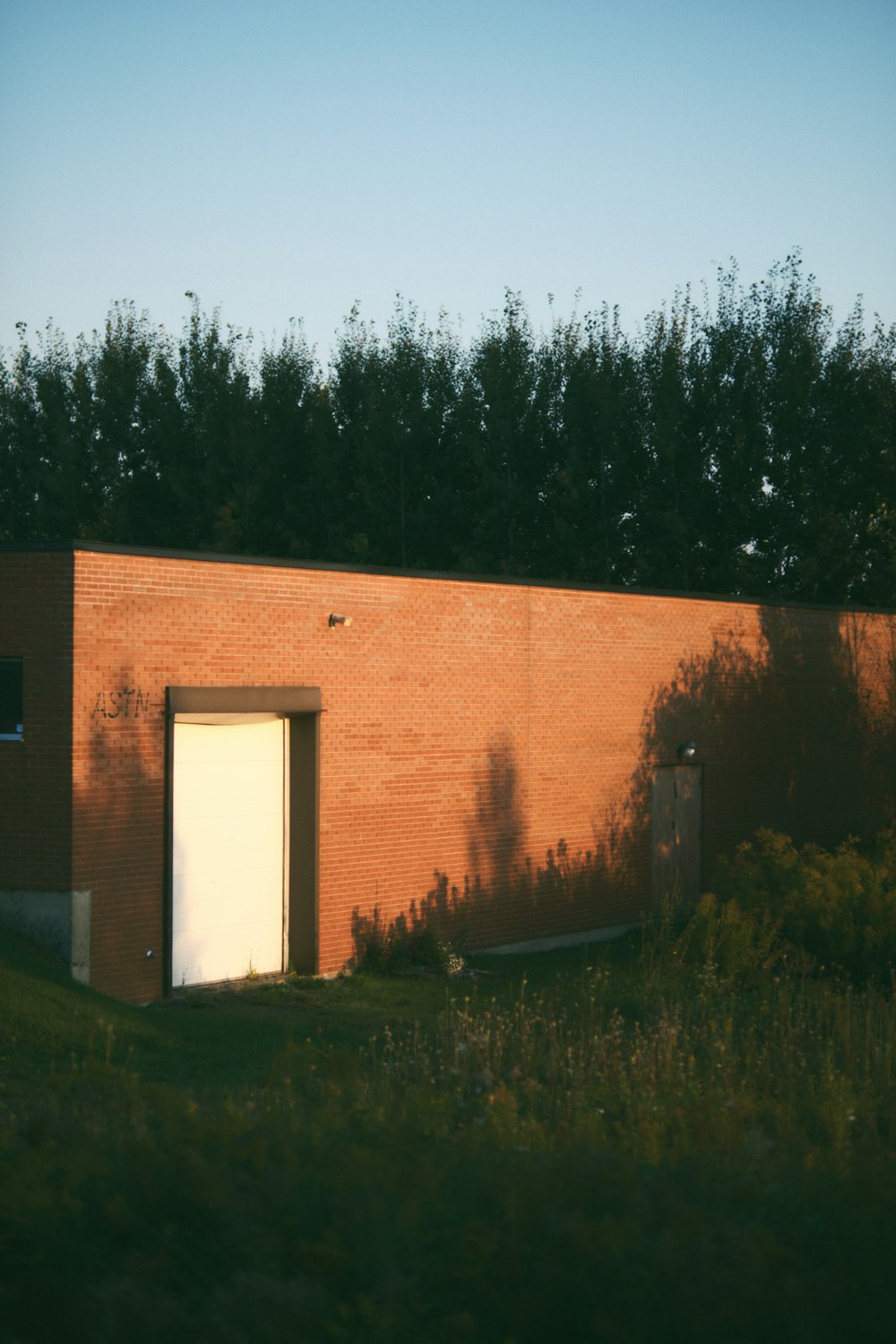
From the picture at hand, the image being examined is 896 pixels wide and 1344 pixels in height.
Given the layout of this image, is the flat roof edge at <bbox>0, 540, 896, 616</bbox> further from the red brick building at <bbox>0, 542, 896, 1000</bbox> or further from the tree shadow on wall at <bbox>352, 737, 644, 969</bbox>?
the tree shadow on wall at <bbox>352, 737, 644, 969</bbox>

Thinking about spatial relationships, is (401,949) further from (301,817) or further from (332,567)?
(332,567)

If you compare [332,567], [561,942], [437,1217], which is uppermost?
[332,567]

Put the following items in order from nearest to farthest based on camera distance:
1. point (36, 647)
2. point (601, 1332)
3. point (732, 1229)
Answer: point (601, 1332)
point (732, 1229)
point (36, 647)

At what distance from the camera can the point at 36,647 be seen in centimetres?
1227

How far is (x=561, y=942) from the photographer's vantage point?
17812 millimetres

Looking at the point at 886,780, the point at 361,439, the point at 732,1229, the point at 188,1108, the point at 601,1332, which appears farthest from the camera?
the point at 361,439

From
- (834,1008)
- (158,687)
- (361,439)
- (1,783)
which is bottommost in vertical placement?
(834,1008)

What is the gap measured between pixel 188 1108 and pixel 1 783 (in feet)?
25.5

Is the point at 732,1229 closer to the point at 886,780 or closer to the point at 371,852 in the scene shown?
the point at 371,852

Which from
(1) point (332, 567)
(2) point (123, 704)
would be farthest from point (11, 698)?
(1) point (332, 567)

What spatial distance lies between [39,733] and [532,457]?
898 inches

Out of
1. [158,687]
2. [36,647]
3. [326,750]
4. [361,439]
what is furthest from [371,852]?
[361,439]

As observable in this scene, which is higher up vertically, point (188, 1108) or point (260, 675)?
point (260, 675)

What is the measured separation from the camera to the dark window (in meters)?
12.4
